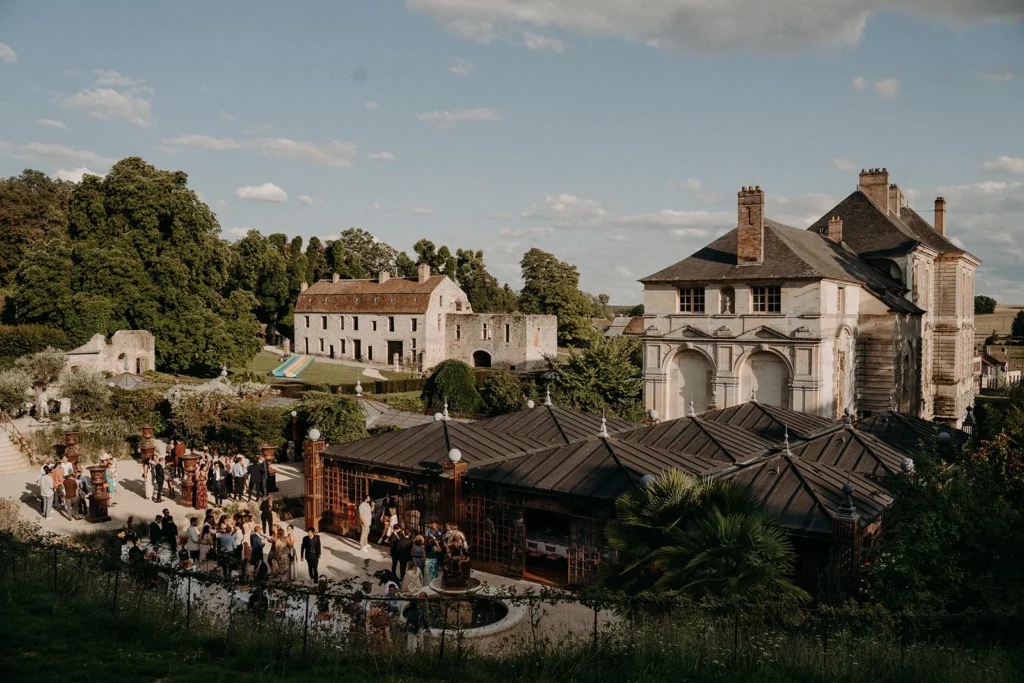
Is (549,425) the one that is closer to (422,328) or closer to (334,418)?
(334,418)

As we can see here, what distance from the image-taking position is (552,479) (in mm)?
15445

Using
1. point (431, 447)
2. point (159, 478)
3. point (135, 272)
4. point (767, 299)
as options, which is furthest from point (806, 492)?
point (135, 272)

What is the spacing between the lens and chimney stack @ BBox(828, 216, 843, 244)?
135 ft

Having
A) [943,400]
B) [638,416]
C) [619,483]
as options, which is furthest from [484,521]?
[943,400]

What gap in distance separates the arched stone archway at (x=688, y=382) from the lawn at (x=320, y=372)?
21.5m

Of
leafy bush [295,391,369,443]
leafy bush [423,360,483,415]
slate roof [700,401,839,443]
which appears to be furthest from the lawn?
slate roof [700,401,839,443]

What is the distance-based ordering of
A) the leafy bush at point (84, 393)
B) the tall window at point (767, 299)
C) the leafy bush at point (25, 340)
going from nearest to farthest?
the leafy bush at point (84, 393) → the tall window at point (767, 299) → the leafy bush at point (25, 340)

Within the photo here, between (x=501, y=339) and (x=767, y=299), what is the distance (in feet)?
99.9

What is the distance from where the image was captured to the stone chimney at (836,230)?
41.2 m

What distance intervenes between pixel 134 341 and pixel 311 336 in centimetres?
2892

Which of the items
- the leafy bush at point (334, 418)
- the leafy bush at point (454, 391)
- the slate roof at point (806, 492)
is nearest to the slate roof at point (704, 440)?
the slate roof at point (806, 492)

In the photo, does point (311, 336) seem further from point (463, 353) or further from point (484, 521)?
point (484, 521)

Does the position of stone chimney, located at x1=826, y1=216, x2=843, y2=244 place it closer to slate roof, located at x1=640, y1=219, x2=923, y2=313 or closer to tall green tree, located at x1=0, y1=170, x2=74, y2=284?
slate roof, located at x1=640, y1=219, x2=923, y2=313

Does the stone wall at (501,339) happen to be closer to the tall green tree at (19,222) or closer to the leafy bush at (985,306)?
the tall green tree at (19,222)
